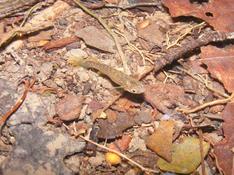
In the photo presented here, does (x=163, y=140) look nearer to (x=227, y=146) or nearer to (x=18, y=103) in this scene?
(x=227, y=146)

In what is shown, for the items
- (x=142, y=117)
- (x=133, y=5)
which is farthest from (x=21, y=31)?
(x=142, y=117)

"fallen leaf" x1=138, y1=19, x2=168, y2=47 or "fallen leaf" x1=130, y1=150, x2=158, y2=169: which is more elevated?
"fallen leaf" x1=138, y1=19, x2=168, y2=47

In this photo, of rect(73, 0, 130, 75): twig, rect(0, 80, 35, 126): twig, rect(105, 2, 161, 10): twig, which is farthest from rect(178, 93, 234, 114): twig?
rect(0, 80, 35, 126): twig

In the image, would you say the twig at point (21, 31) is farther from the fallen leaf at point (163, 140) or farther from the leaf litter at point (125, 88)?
the fallen leaf at point (163, 140)

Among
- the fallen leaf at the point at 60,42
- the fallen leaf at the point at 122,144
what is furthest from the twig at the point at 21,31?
the fallen leaf at the point at 122,144

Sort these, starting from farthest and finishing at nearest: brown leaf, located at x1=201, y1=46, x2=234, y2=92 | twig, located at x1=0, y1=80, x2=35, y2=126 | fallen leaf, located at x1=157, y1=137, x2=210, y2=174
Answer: brown leaf, located at x1=201, y1=46, x2=234, y2=92
twig, located at x1=0, y1=80, x2=35, y2=126
fallen leaf, located at x1=157, y1=137, x2=210, y2=174

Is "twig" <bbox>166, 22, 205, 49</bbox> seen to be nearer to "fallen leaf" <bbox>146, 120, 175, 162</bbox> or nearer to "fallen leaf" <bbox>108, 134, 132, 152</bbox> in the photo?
"fallen leaf" <bbox>146, 120, 175, 162</bbox>

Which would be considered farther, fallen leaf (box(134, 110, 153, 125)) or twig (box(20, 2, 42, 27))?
twig (box(20, 2, 42, 27))
